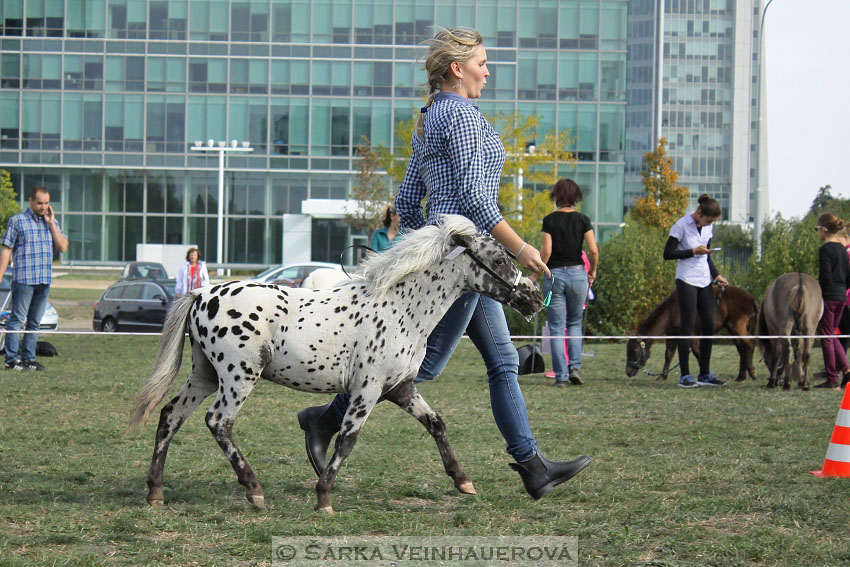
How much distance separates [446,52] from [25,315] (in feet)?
30.9

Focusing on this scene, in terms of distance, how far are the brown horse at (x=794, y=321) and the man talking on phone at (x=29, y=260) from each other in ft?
28.4

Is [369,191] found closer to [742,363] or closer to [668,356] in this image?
[668,356]

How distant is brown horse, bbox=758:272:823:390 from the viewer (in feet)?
39.0

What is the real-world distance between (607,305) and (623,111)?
121 feet

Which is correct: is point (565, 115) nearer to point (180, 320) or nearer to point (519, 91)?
point (519, 91)

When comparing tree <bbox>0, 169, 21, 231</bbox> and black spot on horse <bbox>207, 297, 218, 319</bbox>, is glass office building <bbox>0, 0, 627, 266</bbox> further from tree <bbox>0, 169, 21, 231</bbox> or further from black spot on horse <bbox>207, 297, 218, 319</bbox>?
black spot on horse <bbox>207, 297, 218, 319</bbox>

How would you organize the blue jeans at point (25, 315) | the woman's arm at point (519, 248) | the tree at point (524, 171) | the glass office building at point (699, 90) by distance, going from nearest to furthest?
1. the woman's arm at point (519, 248)
2. the blue jeans at point (25, 315)
3. the tree at point (524, 171)
4. the glass office building at point (699, 90)

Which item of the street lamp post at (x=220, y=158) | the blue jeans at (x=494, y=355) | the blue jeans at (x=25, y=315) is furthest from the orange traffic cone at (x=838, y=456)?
the street lamp post at (x=220, y=158)

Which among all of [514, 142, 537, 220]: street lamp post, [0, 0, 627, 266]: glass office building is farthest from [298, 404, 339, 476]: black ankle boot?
[0, 0, 627, 266]: glass office building

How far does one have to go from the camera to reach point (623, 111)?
2185 inches

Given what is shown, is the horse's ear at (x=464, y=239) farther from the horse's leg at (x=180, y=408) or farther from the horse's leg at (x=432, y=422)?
the horse's leg at (x=180, y=408)

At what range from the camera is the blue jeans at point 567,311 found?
12.0 metres

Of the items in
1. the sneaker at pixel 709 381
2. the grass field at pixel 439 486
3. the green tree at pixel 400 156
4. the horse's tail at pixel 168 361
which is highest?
the green tree at pixel 400 156

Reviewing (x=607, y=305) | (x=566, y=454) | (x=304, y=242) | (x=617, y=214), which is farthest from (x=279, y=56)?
(x=566, y=454)
